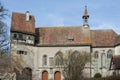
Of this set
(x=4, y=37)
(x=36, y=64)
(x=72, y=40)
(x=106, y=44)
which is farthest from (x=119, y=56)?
(x=4, y=37)

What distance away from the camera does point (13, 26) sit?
204ft

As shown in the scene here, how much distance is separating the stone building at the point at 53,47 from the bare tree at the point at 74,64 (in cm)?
245

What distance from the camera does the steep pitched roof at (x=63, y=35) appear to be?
2527 inches

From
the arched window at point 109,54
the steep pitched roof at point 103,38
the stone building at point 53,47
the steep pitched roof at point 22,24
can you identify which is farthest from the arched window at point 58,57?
the arched window at point 109,54

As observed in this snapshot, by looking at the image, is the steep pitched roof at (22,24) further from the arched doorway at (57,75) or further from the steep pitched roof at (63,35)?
the arched doorway at (57,75)

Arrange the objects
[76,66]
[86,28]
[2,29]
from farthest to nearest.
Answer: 1. [86,28]
2. [76,66]
3. [2,29]

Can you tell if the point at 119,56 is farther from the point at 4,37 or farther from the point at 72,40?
the point at 4,37

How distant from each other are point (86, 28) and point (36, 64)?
11987mm

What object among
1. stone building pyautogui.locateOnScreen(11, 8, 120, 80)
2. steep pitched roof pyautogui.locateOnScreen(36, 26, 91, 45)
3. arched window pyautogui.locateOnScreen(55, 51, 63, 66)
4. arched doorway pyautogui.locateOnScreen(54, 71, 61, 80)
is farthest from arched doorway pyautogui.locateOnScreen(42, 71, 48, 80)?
steep pitched roof pyautogui.locateOnScreen(36, 26, 91, 45)

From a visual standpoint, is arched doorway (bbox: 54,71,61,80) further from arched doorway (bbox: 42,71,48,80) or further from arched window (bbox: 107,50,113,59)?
arched window (bbox: 107,50,113,59)

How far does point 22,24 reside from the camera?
63781mm

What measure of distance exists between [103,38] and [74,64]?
1218cm

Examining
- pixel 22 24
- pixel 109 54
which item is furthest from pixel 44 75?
pixel 109 54

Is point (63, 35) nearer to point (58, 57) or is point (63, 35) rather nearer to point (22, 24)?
point (58, 57)
